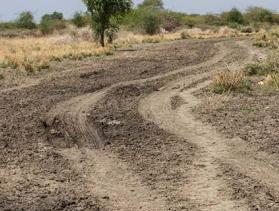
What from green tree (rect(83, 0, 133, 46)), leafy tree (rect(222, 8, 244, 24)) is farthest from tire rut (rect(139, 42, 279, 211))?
leafy tree (rect(222, 8, 244, 24))

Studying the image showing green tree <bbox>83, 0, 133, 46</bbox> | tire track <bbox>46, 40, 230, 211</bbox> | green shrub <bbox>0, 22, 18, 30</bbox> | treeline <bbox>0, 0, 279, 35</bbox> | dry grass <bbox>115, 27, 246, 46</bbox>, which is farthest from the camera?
green shrub <bbox>0, 22, 18, 30</bbox>

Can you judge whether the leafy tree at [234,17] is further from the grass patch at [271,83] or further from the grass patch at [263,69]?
the grass patch at [271,83]

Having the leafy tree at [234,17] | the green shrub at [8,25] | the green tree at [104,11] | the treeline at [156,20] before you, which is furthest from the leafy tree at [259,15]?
the green tree at [104,11]

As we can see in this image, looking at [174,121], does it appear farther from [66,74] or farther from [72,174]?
[66,74]

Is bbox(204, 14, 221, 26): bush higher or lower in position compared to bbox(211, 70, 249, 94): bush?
lower

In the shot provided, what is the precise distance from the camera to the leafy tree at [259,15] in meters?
87.0

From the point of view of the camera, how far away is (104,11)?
37219 millimetres

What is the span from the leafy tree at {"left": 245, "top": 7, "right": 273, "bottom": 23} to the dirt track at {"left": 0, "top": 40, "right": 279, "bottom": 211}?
7066 centimetres

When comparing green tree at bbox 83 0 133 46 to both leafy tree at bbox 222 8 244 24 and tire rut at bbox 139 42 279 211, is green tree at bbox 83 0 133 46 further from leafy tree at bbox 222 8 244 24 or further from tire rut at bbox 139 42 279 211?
leafy tree at bbox 222 8 244 24

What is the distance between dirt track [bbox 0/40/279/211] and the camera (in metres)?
8.05

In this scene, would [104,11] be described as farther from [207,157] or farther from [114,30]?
[207,157]

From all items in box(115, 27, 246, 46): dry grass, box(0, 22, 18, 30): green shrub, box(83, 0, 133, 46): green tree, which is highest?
box(83, 0, 133, 46): green tree

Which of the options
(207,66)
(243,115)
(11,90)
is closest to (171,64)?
(207,66)

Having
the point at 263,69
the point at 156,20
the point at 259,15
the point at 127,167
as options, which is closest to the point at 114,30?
the point at 263,69
